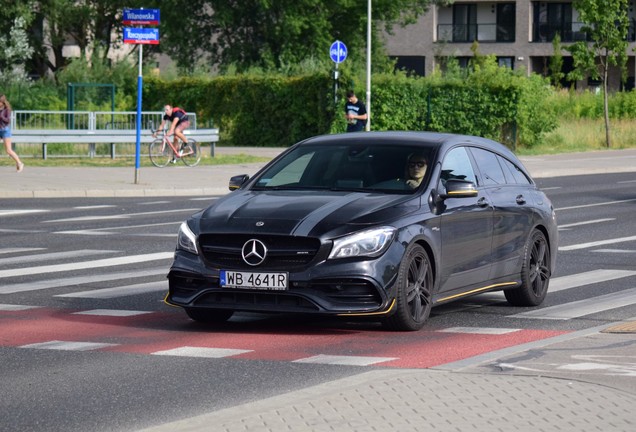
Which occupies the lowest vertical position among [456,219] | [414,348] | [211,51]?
[414,348]

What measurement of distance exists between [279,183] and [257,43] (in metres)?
50.0

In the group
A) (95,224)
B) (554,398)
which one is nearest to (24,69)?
(95,224)

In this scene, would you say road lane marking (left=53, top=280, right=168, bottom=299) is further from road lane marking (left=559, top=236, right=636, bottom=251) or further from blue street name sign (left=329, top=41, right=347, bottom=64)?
blue street name sign (left=329, top=41, right=347, bottom=64)

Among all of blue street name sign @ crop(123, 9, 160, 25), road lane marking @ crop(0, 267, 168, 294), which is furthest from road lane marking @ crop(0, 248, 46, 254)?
blue street name sign @ crop(123, 9, 160, 25)

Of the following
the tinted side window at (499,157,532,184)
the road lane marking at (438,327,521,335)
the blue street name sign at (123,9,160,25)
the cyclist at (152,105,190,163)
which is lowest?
the road lane marking at (438,327,521,335)

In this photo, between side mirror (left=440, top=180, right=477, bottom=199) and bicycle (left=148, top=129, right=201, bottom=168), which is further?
bicycle (left=148, top=129, right=201, bottom=168)

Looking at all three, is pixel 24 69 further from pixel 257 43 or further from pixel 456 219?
pixel 456 219

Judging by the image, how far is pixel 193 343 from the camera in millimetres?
9930

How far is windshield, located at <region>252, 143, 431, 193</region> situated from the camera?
11.0 m

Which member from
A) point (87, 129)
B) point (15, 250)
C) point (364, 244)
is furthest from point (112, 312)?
point (87, 129)

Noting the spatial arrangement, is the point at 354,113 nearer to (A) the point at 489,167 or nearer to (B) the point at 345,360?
(A) the point at 489,167

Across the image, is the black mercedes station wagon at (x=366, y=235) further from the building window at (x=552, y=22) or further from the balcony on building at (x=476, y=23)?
the building window at (x=552, y=22)

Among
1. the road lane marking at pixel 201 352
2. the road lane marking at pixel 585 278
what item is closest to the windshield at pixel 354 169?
→ the road lane marking at pixel 201 352

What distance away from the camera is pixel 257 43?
60656mm
